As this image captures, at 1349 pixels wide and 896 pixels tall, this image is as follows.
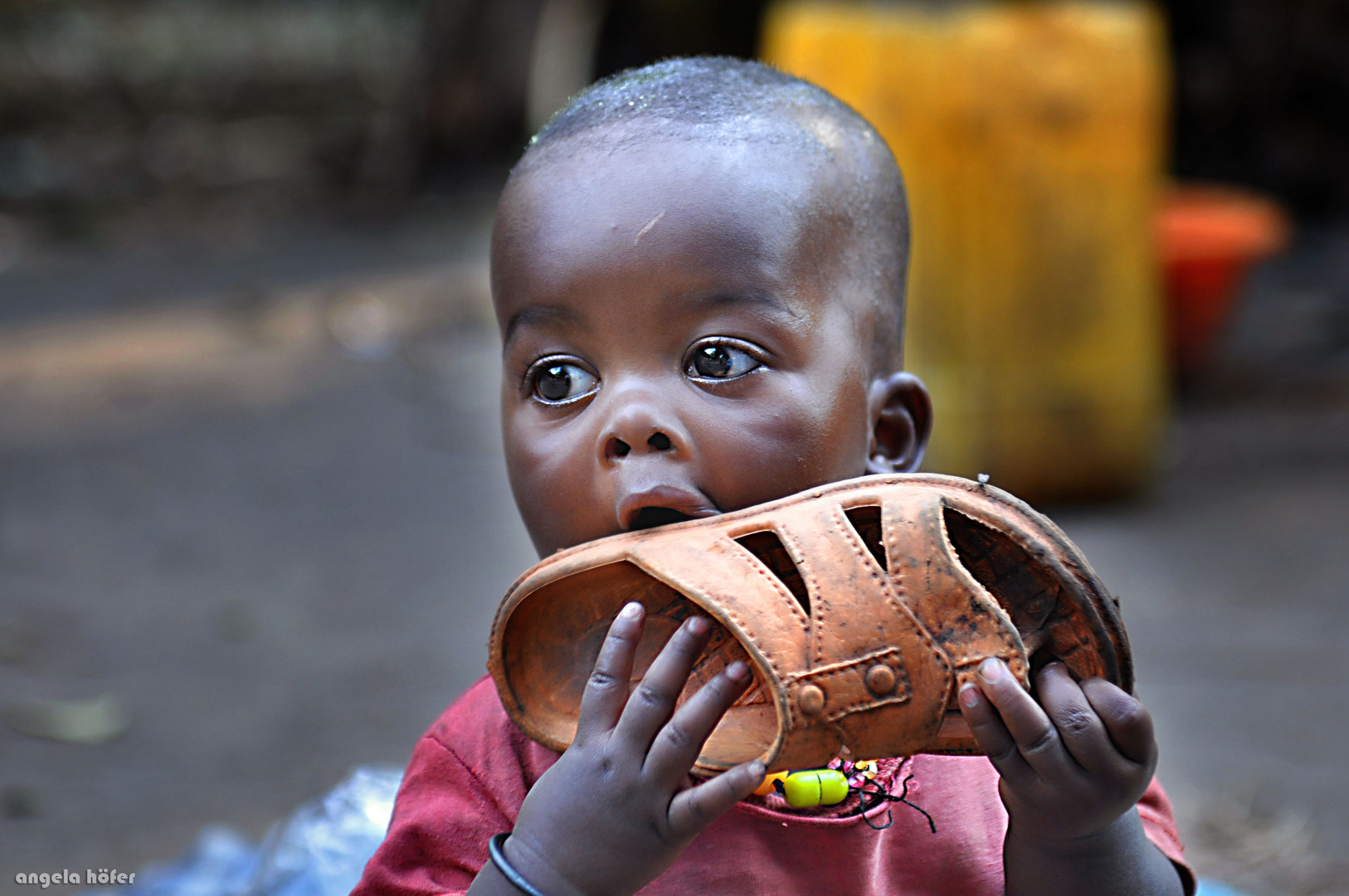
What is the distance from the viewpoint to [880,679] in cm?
122

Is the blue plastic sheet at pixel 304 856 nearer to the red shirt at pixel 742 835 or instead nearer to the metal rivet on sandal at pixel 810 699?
the red shirt at pixel 742 835

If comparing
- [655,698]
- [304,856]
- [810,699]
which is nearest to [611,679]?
[655,698]

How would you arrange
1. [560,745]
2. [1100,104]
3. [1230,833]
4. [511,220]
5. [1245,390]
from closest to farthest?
1. [560,745]
2. [511,220]
3. [1230,833]
4. [1100,104]
5. [1245,390]

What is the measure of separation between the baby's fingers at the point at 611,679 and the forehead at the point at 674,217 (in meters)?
0.35

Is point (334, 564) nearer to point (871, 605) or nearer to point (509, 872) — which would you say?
point (509, 872)

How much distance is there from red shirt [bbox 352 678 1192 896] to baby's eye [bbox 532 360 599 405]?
0.35 metres

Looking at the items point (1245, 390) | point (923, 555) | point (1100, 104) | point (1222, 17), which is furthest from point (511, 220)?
point (1222, 17)

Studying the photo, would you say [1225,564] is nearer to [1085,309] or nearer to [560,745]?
[1085,309]

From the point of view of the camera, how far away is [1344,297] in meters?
7.48

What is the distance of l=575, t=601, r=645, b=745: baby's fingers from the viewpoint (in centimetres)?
122

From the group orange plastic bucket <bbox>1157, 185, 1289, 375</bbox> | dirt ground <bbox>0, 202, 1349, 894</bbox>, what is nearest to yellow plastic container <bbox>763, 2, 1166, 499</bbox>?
dirt ground <bbox>0, 202, 1349, 894</bbox>

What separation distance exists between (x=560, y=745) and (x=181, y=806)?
1.98 meters

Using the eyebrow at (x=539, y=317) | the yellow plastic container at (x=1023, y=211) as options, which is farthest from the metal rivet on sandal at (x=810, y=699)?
the yellow plastic container at (x=1023, y=211)

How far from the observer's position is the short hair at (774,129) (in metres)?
1.46
